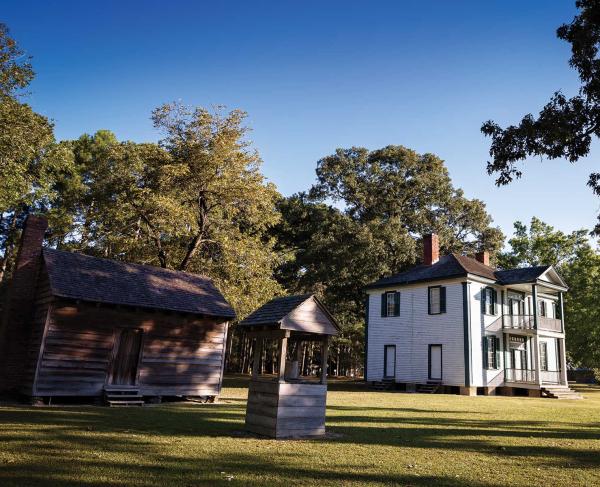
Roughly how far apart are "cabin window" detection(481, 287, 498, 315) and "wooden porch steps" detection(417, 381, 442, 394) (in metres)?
5.19

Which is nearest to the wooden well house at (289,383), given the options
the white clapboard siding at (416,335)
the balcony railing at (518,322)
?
the white clapboard siding at (416,335)

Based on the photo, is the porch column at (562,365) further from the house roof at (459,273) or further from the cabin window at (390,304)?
the cabin window at (390,304)

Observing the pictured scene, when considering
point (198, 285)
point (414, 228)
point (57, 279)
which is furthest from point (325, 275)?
point (57, 279)

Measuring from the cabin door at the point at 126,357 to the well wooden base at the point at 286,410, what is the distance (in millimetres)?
7519

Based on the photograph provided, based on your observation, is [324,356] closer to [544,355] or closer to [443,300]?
[443,300]

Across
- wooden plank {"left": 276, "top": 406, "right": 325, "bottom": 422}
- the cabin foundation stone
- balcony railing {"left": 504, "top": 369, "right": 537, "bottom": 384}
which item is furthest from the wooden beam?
balcony railing {"left": 504, "top": 369, "right": 537, "bottom": 384}

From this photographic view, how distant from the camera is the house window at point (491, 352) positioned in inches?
1136

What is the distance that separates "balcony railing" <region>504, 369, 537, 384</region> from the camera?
97.5ft

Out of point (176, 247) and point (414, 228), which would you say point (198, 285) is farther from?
point (414, 228)

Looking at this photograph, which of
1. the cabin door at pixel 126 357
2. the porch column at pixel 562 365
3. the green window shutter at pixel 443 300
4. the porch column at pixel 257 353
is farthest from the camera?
the porch column at pixel 562 365

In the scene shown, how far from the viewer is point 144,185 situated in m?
27.1

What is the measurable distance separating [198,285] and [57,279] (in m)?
5.67

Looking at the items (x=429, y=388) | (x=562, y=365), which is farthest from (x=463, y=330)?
(x=562, y=365)

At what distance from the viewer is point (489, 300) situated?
30078mm
